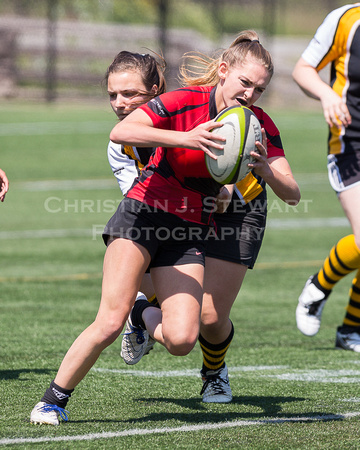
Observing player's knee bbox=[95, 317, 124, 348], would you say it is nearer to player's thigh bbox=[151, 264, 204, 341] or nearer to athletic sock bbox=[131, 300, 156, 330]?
player's thigh bbox=[151, 264, 204, 341]

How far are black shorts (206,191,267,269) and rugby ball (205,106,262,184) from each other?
74cm

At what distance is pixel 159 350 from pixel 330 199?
30.2 feet

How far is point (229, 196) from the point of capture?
423cm

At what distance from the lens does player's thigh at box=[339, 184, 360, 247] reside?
5258mm

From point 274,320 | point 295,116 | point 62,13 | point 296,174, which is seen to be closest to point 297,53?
point 295,116

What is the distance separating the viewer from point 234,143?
3.68 meters

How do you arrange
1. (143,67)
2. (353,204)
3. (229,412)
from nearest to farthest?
1. (229,412)
2. (143,67)
3. (353,204)

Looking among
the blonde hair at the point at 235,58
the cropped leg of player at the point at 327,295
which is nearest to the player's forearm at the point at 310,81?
the blonde hair at the point at 235,58

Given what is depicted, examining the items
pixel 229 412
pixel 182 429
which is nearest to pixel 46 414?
pixel 182 429

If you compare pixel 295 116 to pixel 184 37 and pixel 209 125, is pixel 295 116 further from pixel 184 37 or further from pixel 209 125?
pixel 209 125

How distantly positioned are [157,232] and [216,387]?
3.55 feet

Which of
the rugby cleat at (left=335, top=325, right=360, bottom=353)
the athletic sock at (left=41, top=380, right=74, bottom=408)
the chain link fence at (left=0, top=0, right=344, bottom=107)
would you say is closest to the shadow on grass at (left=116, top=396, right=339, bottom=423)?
the athletic sock at (left=41, top=380, right=74, bottom=408)

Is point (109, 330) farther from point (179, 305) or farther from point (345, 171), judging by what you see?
point (345, 171)

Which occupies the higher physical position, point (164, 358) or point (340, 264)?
point (340, 264)
